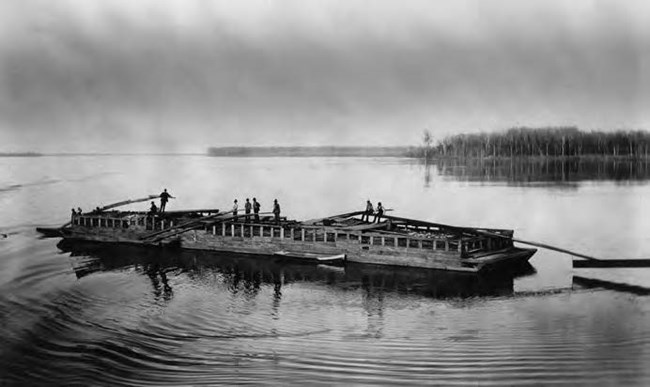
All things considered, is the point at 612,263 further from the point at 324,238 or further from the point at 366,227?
the point at 324,238

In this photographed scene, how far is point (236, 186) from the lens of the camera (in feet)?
202

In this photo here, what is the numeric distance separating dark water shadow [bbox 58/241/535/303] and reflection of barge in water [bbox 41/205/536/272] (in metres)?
0.35

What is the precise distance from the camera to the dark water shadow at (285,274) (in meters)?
17.0

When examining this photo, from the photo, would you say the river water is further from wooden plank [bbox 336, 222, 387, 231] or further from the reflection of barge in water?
wooden plank [bbox 336, 222, 387, 231]

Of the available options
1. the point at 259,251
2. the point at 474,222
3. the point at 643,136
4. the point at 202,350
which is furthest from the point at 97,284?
the point at 643,136

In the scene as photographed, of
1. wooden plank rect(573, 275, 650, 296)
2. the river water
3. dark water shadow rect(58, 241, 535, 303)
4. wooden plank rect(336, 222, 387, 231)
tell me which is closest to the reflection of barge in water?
wooden plank rect(336, 222, 387, 231)

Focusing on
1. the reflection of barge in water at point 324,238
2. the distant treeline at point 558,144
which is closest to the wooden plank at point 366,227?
the reflection of barge in water at point 324,238

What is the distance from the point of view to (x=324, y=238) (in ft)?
71.2

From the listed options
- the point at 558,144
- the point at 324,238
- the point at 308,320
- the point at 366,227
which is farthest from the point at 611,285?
the point at 558,144

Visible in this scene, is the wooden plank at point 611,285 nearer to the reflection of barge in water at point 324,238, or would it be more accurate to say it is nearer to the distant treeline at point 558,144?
the reflection of barge in water at point 324,238

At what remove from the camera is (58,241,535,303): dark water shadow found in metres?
17.0

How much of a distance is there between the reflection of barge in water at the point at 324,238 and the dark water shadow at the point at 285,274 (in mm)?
349

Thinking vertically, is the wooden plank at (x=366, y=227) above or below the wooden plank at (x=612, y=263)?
above

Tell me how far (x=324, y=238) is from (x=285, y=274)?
2.78 m
